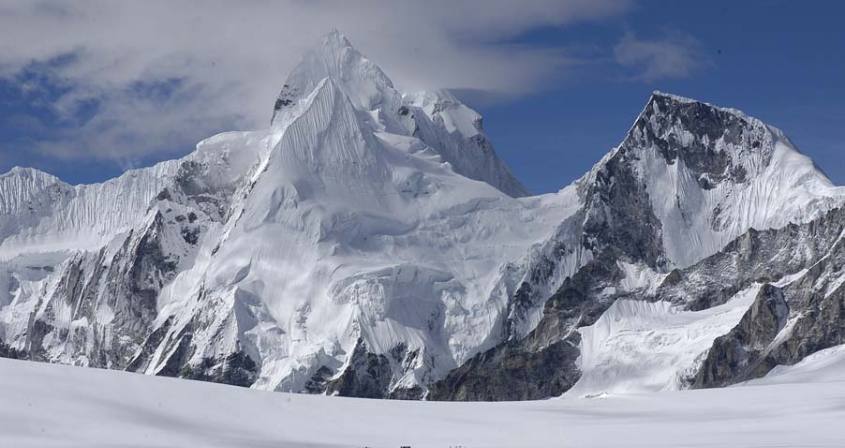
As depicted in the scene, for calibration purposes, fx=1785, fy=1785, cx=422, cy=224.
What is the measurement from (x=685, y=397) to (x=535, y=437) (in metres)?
18.4

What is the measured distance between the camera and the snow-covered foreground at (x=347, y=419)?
238 ft

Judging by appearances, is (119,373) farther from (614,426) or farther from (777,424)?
(777,424)

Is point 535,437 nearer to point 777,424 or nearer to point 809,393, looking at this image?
point 777,424

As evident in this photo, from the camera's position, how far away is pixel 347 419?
80688 mm

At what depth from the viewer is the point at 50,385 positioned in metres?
78.1

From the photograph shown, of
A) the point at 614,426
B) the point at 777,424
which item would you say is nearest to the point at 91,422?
the point at 614,426

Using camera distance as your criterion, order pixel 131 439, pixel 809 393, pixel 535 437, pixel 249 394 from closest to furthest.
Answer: pixel 131 439, pixel 535 437, pixel 249 394, pixel 809 393

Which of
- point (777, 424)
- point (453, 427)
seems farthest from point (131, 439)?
point (777, 424)

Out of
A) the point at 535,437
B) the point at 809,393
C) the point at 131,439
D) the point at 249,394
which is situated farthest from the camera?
the point at 809,393

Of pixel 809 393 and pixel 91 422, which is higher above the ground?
pixel 809 393

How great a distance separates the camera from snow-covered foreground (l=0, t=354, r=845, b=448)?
7244cm

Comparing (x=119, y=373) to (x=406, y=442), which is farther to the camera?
(x=119, y=373)

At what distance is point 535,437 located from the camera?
250 ft

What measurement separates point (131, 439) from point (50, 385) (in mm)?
8726
